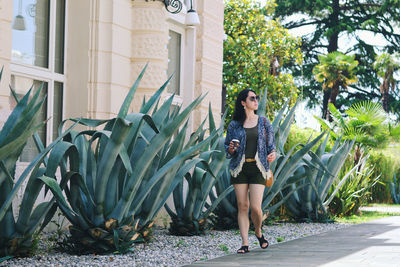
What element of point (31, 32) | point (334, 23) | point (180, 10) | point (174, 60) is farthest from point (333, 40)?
point (31, 32)

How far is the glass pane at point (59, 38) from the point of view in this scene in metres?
8.37

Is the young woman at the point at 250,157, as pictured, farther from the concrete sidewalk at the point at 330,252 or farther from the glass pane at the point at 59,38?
the glass pane at the point at 59,38

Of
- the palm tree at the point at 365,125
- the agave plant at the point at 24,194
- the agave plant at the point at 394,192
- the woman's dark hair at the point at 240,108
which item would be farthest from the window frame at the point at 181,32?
the agave plant at the point at 394,192

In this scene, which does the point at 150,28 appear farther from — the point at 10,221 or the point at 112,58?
the point at 10,221

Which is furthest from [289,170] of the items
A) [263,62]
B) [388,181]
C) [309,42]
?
[309,42]

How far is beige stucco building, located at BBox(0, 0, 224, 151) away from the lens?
7.62 metres

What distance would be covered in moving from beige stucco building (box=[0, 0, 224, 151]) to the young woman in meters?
1.11

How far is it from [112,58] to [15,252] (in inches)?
154

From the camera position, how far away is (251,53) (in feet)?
84.5

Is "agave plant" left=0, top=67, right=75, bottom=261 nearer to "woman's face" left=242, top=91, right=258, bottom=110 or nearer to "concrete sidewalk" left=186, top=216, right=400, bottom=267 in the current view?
"concrete sidewalk" left=186, top=216, right=400, bottom=267

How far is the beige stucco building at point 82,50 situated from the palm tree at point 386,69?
27.1 meters

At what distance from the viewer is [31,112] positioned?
4809mm

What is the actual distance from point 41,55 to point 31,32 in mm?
321

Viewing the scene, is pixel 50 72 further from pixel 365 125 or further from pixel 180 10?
pixel 365 125
